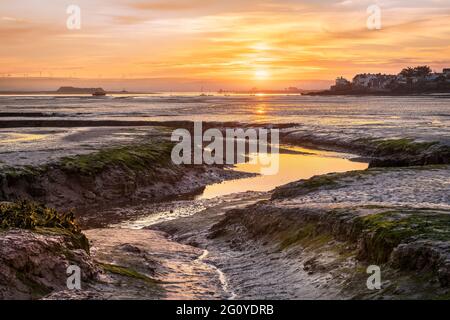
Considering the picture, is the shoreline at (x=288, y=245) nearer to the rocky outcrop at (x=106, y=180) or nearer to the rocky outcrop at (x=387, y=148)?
the rocky outcrop at (x=106, y=180)

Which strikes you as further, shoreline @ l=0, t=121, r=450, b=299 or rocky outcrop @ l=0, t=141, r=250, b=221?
rocky outcrop @ l=0, t=141, r=250, b=221

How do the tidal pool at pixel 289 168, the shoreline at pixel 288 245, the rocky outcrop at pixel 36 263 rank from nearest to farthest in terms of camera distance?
the rocky outcrop at pixel 36 263 < the shoreline at pixel 288 245 < the tidal pool at pixel 289 168

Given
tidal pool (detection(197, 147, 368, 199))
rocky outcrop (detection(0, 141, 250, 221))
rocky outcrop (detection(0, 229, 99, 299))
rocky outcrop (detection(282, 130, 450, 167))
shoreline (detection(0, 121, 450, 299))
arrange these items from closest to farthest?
rocky outcrop (detection(0, 229, 99, 299)), shoreline (detection(0, 121, 450, 299)), rocky outcrop (detection(0, 141, 250, 221)), tidal pool (detection(197, 147, 368, 199)), rocky outcrop (detection(282, 130, 450, 167))

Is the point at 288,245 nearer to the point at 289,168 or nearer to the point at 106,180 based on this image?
the point at 106,180

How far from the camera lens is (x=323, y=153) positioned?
188 feet

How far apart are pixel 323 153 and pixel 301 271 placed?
42380mm

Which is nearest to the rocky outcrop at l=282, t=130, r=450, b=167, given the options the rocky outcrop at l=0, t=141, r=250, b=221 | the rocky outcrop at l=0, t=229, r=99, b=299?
the rocky outcrop at l=0, t=141, r=250, b=221

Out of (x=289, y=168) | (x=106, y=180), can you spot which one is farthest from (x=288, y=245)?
(x=289, y=168)

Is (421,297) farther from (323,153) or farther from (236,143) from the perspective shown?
(236,143)

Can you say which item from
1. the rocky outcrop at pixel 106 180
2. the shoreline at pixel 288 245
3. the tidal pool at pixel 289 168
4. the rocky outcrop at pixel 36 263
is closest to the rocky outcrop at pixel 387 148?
the tidal pool at pixel 289 168

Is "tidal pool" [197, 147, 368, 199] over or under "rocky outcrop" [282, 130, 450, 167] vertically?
under

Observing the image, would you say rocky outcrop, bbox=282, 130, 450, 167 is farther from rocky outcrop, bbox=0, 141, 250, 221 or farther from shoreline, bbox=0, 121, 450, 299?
rocky outcrop, bbox=0, 141, 250, 221

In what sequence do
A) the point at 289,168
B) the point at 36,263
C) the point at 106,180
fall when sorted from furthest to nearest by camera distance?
1. the point at 289,168
2. the point at 106,180
3. the point at 36,263
